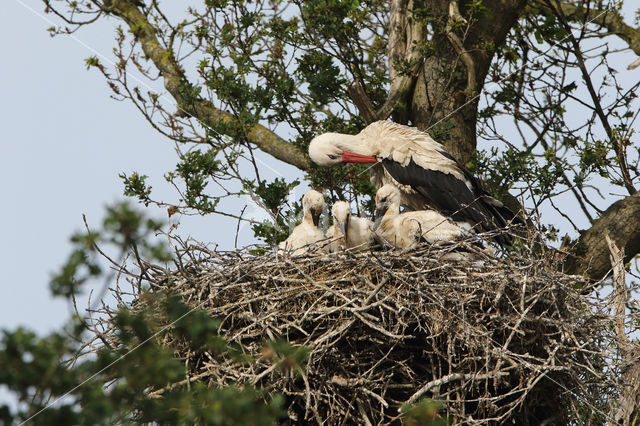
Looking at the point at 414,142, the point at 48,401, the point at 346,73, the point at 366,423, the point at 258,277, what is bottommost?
the point at 366,423

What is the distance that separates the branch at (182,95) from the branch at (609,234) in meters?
2.27

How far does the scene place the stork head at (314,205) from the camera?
5.92m

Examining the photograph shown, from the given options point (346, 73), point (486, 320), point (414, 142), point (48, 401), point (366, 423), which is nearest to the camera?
point (48, 401)

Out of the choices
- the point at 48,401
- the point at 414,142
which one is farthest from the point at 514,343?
the point at 48,401

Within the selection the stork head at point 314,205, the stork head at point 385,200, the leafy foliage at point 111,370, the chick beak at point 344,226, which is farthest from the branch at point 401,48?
the leafy foliage at point 111,370

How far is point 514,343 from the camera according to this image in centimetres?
477

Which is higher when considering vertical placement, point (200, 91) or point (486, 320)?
point (200, 91)

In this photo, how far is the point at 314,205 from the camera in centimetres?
592

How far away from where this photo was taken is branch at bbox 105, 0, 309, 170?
7652 millimetres

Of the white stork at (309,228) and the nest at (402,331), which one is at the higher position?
the white stork at (309,228)

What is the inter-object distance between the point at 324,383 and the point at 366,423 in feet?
0.93

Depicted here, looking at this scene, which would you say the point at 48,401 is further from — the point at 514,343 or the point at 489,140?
the point at 489,140

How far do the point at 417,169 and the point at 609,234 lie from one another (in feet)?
5.97

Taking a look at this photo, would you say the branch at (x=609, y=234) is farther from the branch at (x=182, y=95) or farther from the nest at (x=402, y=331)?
the branch at (x=182, y=95)
